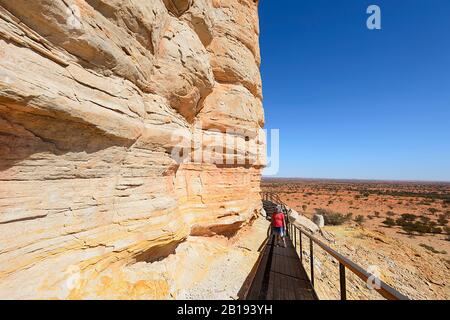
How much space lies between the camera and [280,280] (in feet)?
17.6

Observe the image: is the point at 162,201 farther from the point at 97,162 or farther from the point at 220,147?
the point at 220,147

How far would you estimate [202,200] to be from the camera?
7816mm

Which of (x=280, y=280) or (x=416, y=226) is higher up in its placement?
(x=280, y=280)

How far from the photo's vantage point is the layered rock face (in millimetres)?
2906

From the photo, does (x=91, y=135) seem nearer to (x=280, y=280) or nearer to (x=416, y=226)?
(x=280, y=280)

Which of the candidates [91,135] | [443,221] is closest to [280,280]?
[91,135]

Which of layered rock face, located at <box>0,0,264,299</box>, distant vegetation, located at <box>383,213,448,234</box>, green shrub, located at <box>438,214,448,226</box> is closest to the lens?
layered rock face, located at <box>0,0,264,299</box>

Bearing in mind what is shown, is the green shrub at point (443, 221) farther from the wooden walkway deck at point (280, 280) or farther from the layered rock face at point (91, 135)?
the layered rock face at point (91, 135)

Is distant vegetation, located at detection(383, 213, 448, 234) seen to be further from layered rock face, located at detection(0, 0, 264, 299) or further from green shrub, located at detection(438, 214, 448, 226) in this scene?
layered rock face, located at detection(0, 0, 264, 299)

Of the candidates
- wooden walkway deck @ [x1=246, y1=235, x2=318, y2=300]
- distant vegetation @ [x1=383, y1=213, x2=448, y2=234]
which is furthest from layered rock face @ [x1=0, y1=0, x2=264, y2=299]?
distant vegetation @ [x1=383, y1=213, x2=448, y2=234]

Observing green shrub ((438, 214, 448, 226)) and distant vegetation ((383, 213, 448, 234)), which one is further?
green shrub ((438, 214, 448, 226))

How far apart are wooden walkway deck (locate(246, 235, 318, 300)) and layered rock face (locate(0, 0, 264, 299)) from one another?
1997 millimetres

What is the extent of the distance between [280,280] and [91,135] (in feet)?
16.2

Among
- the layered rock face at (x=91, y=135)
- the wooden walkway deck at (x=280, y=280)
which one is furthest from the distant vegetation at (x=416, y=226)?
the layered rock face at (x=91, y=135)
